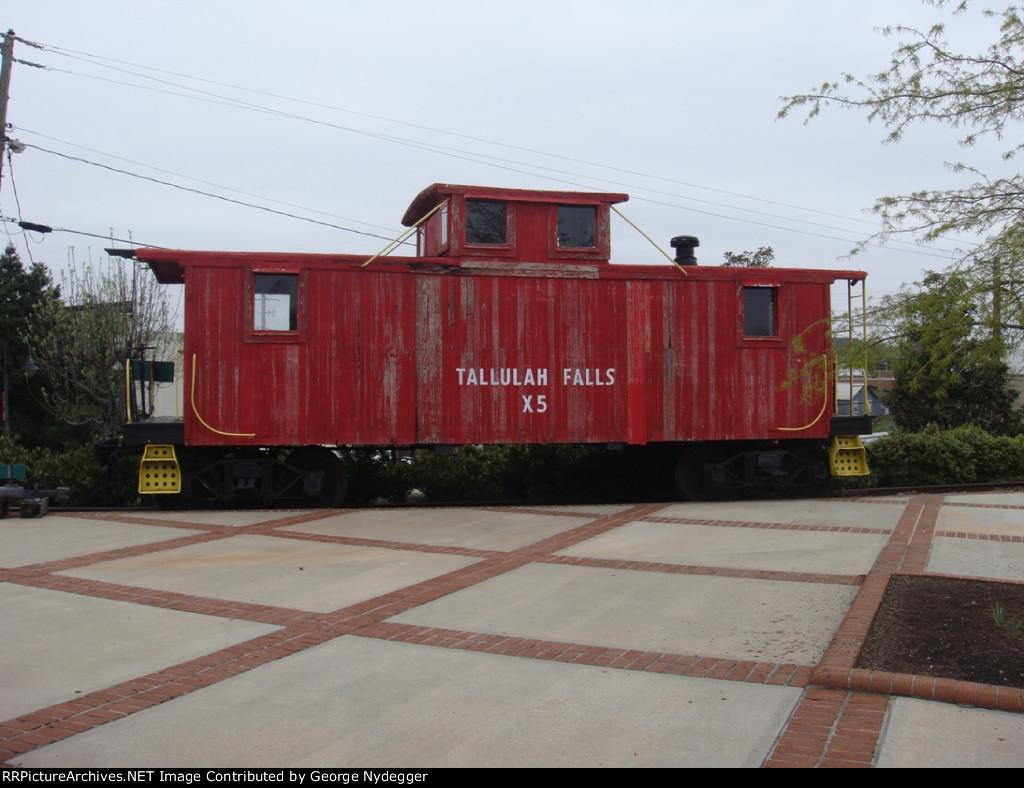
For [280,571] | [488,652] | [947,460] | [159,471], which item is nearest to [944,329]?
[488,652]

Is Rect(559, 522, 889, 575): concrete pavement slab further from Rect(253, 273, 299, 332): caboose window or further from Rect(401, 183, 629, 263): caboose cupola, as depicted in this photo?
Rect(253, 273, 299, 332): caboose window

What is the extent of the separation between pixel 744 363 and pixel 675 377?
1090 millimetres

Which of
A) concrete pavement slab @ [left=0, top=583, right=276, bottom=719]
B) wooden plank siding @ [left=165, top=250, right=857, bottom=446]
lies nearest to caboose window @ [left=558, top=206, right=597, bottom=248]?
wooden plank siding @ [left=165, top=250, right=857, bottom=446]

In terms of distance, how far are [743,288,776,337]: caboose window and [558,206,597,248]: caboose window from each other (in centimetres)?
246

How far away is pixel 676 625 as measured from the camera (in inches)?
229

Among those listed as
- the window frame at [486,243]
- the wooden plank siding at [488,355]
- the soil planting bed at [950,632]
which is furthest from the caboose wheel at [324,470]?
the soil planting bed at [950,632]

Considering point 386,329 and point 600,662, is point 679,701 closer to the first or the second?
point 600,662

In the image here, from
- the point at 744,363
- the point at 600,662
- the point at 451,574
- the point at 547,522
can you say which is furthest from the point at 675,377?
the point at 600,662

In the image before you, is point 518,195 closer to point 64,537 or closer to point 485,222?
point 485,222

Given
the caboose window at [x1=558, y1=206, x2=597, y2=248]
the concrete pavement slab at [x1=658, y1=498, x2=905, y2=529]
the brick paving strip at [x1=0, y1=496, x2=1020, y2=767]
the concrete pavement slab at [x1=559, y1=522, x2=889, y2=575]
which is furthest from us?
the caboose window at [x1=558, y1=206, x2=597, y2=248]

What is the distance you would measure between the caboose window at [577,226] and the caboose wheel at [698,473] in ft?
11.4

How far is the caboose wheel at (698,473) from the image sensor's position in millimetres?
12992

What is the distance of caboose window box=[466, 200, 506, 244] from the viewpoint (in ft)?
39.6

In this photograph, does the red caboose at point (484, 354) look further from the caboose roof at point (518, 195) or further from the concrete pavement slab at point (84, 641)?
the concrete pavement slab at point (84, 641)
